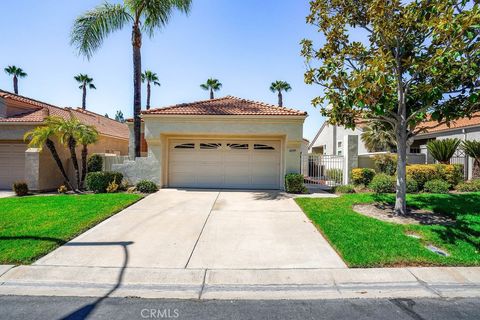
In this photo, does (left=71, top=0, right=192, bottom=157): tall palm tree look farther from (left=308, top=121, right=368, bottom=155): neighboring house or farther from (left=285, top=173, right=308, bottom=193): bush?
(left=308, top=121, right=368, bottom=155): neighboring house

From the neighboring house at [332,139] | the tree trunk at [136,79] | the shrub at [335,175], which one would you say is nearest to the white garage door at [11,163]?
the tree trunk at [136,79]

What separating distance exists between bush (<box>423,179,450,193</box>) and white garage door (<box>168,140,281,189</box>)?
21.3 feet

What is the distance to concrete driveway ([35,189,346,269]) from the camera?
495cm

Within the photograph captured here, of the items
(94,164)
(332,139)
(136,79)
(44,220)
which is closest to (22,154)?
(94,164)

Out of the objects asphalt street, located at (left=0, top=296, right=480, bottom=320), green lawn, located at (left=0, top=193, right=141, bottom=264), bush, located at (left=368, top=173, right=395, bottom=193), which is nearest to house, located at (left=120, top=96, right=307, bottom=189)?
green lawn, located at (left=0, top=193, right=141, bottom=264)

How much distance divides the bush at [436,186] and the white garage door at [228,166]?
6507 millimetres

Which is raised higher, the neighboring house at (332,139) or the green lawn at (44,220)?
the neighboring house at (332,139)

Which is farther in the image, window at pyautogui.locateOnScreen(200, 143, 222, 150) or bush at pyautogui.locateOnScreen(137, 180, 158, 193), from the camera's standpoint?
window at pyautogui.locateOnScreen(200, 143, 222, 150)

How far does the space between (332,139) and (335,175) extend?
458 inches

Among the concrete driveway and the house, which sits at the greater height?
the house

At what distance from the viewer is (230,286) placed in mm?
4145

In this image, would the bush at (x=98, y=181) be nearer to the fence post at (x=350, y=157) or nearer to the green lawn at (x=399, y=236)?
the green lawn at (x=399, y=236)

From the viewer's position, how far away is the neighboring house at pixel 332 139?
77.3 ft

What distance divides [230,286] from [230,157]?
384 inches
